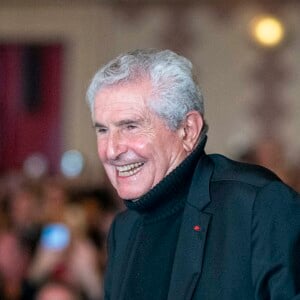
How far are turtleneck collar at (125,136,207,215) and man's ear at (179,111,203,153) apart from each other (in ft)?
0.06

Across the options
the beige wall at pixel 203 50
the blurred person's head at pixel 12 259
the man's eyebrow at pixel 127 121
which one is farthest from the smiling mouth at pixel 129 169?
the beige wall at pixel 203 50

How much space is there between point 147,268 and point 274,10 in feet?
29.8

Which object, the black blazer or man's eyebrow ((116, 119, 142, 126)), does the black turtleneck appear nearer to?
the black blazer

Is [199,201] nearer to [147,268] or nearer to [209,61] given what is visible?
[147,268]

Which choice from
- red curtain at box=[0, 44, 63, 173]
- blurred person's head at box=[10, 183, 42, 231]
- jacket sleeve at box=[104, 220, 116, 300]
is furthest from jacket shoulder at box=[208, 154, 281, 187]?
red curtain at box=[0, 44, 63, 173]

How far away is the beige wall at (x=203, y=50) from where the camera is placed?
1204 cm

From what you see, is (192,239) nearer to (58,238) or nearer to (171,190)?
(171,190)

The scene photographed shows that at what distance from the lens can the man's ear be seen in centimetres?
309

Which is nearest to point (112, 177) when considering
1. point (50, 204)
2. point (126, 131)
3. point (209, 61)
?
point (126, 131)

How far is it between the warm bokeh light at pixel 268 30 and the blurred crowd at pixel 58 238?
1890 millimetres

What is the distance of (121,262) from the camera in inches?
130

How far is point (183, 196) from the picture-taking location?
10.3 feet

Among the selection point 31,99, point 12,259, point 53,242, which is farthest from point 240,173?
point 31,99

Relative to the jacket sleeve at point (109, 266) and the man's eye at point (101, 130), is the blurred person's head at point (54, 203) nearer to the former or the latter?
the jacket sleeve at point (109, 266)
